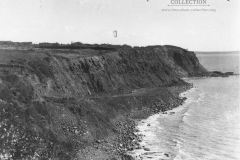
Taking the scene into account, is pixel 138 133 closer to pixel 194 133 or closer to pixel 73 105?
pixel 194 133

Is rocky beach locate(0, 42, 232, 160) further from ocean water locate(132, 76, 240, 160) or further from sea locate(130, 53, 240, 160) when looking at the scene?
ocean water locate(132, 76, 240, 160)

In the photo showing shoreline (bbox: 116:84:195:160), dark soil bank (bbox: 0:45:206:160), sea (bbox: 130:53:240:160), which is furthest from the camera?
sea (bbox: 130:53:240:160)

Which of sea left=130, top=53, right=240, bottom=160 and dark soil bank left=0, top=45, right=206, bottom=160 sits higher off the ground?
dark soil bank left=0, top=45, right=206, bottom=160

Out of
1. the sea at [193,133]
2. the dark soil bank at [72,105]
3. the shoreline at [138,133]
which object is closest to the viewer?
the dark soil bank at [72,105]

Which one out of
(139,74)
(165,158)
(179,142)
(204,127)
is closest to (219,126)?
(204,127)

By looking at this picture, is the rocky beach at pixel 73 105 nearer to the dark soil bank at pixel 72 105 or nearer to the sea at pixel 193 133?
the dark soil bank at pixel 72 105

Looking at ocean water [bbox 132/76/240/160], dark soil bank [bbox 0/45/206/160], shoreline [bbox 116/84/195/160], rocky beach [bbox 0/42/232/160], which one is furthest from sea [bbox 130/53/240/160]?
dark soil bank [bbox 0/45/206/160]

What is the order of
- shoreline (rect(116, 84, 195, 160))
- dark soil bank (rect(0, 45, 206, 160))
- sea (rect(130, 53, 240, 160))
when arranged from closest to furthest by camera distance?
dark soil bank (rect(0, 45, 206, 160)), shoreline (rect(116, 84, 195, 160)), sea (rect(130, 53, 240, 160))

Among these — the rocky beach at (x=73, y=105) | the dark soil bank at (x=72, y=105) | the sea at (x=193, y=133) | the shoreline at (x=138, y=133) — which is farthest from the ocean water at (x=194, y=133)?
the dark soil bank at (x=72, y=105)
